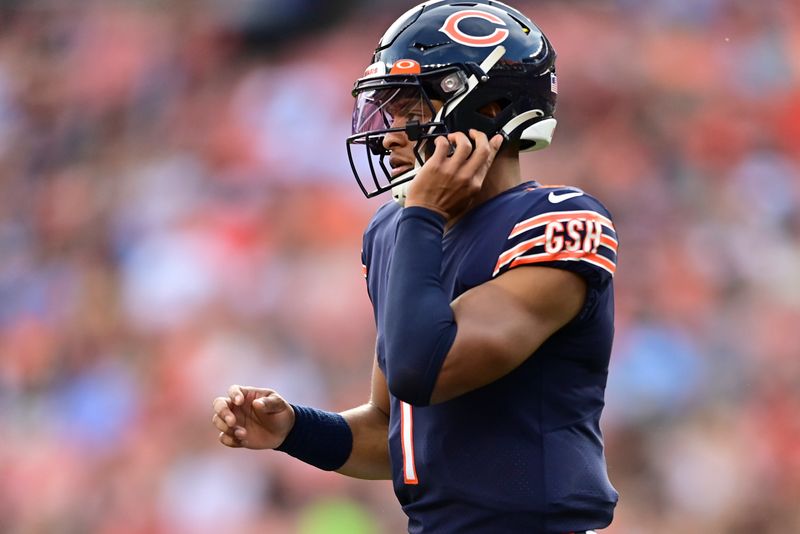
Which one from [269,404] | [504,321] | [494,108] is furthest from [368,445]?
[494,108]

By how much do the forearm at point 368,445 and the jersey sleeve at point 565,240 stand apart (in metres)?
0.72

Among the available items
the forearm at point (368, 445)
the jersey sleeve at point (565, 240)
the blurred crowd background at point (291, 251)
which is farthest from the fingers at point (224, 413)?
the blurred crowd background at point (291, 251)

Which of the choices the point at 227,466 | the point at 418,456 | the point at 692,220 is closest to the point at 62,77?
the point at 227,466

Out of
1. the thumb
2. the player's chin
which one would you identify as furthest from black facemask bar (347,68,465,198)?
the thumb

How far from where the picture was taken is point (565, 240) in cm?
227

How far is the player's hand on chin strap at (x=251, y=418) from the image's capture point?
2582 millimetres

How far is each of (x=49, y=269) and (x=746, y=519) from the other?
3.76 metres

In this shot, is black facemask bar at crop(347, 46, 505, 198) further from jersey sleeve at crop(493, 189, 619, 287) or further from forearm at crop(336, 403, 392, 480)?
forearm at crop(336, 403, 392, 480)

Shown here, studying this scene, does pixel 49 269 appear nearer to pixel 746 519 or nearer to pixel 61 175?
pixel 61 175

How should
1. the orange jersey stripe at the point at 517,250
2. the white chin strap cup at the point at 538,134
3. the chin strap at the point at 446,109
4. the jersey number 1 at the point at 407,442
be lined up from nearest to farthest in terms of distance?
1. the orange jersey stripe at the point at 517,250
2. the jersey number 1 at the point at 407,442
3. the chin strap at the point at 446,109
4. the white chin strap cup at the point at 538,134

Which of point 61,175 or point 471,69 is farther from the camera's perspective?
point 61,175

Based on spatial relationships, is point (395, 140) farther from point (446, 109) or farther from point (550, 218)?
point (550, 218)

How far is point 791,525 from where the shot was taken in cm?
507

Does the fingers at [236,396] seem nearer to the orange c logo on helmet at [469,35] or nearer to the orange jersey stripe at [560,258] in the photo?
the orange jersey stripe at [560,258]
